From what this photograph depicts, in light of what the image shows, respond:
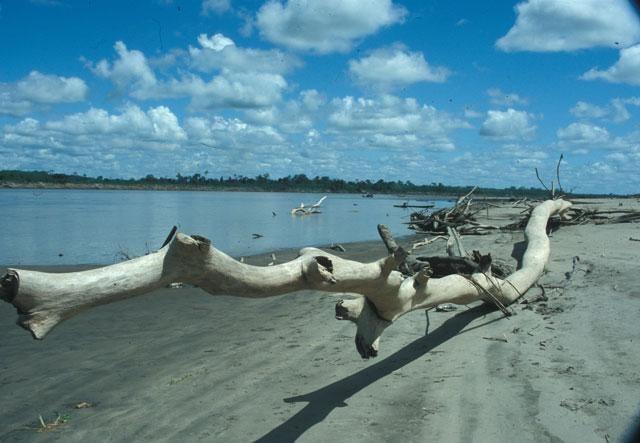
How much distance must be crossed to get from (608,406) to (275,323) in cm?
461

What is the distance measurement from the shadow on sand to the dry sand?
0.7 inches

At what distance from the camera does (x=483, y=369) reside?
467 cm

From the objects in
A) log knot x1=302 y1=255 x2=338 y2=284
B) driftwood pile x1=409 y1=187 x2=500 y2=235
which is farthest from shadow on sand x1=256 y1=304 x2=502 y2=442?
driftwood pile x1=409 y1=187 x2=500 y2=235

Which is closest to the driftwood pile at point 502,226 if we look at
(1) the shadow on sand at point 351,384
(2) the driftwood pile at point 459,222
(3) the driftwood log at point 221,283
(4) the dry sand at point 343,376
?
(2) the driftwood pile at point 459,222

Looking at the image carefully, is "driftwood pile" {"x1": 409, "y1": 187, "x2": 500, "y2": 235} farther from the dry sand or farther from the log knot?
the log knot

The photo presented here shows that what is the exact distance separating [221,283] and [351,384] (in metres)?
→ 2.10

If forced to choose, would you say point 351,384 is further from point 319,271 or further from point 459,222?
point 459,222

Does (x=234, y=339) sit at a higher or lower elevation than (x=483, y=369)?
lower

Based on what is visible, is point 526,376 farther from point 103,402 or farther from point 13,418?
point 13,418

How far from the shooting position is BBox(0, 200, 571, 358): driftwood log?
249 cm

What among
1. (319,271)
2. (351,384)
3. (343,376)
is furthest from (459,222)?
(319,271)

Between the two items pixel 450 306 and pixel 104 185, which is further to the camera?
pixel 104 185

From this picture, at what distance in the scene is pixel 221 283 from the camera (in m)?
3.06

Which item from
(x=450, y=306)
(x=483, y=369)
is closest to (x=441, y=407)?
(x=483, y=369)
